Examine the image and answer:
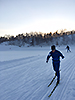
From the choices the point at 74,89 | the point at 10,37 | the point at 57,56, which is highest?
the point at 10,37

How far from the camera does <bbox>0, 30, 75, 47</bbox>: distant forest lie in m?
74.2

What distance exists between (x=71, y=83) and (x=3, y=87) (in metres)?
3.34

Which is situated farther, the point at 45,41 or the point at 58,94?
the point at 45,41

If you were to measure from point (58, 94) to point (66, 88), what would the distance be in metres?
0.64

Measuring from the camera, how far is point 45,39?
77.4 meters

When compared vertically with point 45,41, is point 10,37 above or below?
above

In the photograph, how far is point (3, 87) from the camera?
4184mm

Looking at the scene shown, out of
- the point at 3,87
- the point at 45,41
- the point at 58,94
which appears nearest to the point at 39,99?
the point at 58,94

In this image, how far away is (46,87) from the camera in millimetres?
4129

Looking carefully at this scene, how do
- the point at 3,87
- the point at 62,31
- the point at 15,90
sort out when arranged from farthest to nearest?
the point at 62,31 < the point at 3,87 < the point at 15,90

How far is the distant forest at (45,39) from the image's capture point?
7425 centimetres

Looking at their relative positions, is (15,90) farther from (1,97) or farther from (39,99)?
(39,99)

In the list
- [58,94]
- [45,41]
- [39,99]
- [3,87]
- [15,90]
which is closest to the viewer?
[39,99]

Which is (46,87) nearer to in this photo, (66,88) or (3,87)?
(66,88)
